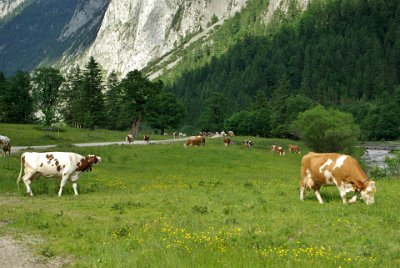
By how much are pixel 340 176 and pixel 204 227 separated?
7.52 meters

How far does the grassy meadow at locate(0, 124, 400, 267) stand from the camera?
37.3 feet

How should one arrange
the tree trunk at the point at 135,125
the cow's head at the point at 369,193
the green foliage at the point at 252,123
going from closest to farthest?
1. the cow's head at the point at 369,193
2. the tree trunk at the point at 135,125
3. the green foliage at the point at 252,123

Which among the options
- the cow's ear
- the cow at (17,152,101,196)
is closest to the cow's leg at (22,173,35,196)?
the cow at (17,152,101,196)

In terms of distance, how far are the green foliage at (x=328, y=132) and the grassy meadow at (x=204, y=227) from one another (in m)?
58.8

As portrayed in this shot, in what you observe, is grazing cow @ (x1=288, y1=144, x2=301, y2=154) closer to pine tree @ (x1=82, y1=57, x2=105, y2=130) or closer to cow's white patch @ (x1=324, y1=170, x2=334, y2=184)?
pine tree @ (x1=82, y1=57, x2=105, y2=130)


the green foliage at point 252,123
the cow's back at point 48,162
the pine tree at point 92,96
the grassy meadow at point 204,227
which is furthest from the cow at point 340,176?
the green foliage at point 252,123

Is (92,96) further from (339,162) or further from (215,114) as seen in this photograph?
(339,162)

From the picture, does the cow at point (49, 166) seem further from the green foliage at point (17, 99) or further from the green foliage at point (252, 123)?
the green foliage at point (252, 123)

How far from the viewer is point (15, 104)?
349 ft

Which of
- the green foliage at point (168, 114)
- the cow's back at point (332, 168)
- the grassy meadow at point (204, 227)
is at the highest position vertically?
the green foliage at point (168, 114)

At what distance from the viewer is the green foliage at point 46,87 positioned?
102 m

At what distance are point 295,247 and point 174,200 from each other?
9798 mm

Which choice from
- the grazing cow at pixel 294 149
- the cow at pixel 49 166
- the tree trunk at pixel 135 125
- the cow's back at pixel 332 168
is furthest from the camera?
the tree trunk at pixel 135 125

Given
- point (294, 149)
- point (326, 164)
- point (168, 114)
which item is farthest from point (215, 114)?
point (326, 164)
